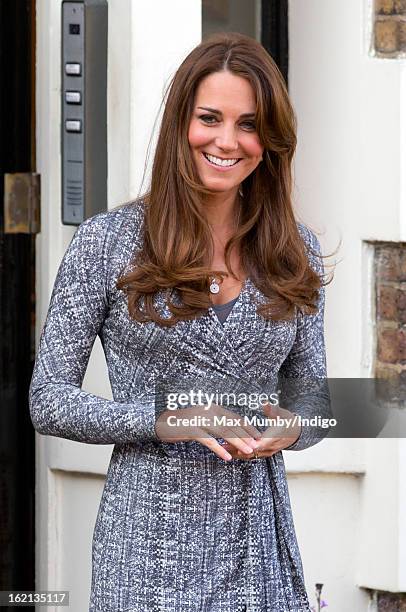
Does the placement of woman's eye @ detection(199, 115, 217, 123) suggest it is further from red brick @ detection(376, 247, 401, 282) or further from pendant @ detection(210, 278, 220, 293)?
red brick @ detection(376, 247, 401, 282)

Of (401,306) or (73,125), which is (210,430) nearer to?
(73,125)

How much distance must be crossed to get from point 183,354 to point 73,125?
4.67 ft

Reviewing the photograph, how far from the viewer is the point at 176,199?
7.99 ft

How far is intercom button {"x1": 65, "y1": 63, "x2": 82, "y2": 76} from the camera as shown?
3.63 meters

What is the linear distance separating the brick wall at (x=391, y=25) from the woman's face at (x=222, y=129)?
1.54 metres

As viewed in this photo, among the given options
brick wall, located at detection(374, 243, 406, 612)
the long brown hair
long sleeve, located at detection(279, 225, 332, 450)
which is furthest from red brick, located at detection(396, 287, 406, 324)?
the long brown hair

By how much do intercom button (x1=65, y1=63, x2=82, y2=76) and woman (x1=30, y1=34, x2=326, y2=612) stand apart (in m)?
1.22

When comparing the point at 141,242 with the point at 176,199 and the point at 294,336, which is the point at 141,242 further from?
the point at 294,336

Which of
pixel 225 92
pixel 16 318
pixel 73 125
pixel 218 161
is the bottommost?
pixel 16 318

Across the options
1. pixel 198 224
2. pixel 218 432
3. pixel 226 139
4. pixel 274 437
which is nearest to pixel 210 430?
pixel 218 432

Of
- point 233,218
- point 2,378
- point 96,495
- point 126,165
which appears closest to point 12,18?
point 126,165

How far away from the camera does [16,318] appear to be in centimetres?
Answer: 411

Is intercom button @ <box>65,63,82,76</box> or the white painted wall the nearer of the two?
intercom button @ <box>65,63,82,76</box>

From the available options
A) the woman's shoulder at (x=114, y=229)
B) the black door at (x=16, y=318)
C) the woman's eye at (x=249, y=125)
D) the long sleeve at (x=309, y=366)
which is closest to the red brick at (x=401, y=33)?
the black door at (x=16, y=318)
